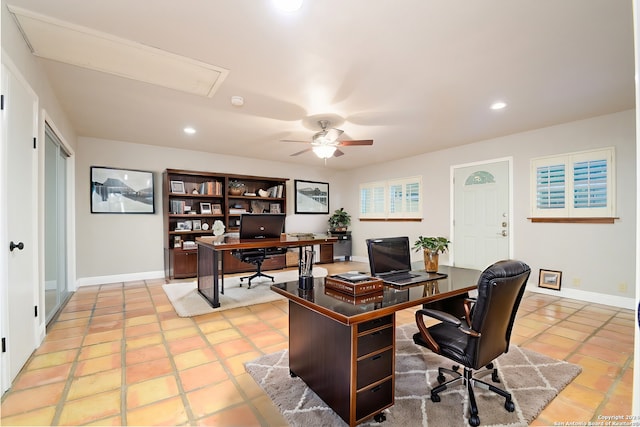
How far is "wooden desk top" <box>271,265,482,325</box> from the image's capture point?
144 cm

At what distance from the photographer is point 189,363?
2.26 metres

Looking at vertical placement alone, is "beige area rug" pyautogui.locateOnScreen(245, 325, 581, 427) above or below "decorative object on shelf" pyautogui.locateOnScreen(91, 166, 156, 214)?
below

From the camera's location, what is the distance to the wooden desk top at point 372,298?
4.73 ft

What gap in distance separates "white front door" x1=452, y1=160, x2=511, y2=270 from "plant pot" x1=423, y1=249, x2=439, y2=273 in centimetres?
309

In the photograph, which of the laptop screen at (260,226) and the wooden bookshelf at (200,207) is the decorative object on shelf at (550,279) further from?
the wooden bookshelf at (200,207)

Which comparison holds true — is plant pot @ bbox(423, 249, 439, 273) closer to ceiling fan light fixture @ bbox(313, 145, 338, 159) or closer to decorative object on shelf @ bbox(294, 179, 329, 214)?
ceiling fan light fixture @ bbox(313, 145, 338, 159)

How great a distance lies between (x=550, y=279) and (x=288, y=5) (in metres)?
4.91

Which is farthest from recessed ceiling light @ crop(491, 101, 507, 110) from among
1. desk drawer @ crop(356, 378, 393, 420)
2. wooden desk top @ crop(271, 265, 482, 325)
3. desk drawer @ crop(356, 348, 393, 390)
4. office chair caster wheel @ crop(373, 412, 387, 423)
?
office chair caster wheel @ crop(373, 412, 387, 423)

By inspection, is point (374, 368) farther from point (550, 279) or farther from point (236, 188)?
point (236, 188)

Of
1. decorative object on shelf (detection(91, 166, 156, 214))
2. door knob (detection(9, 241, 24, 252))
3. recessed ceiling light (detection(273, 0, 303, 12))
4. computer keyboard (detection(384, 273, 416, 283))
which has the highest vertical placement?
recessed ceiling light (detection(273, 0, 303, 12))

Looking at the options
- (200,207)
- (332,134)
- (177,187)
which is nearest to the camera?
(332,134)

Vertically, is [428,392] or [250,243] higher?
[250,243]

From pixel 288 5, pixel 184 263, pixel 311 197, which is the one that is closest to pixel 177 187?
pixel 184 263

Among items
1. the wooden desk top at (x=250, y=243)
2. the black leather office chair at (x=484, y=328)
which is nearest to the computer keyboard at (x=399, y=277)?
the black leather office chair at (x=484, y=328)
